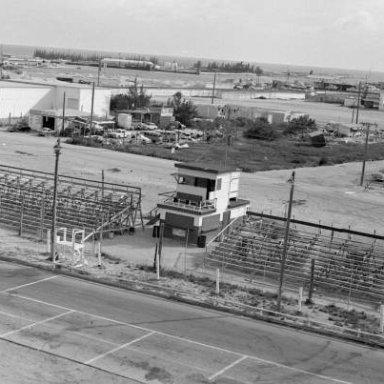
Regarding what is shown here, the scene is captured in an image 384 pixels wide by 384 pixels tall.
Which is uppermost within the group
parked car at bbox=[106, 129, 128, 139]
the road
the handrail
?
the handrail

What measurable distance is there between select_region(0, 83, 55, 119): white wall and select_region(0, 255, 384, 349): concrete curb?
50.6 meters

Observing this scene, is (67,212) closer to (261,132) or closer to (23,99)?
(23,99)

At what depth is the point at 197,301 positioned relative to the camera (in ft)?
67.7

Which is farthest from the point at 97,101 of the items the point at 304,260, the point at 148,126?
the point at 304,260

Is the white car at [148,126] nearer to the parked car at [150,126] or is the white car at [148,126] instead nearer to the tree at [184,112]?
the parked car at [150,126]

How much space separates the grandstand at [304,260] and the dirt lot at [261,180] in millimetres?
8509

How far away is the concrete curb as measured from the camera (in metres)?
18.5

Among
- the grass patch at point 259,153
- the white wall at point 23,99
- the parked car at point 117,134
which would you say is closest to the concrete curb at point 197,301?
the grass patch at point 259,153

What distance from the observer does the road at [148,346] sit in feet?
50.2

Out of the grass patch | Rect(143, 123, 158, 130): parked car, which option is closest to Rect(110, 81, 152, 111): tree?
Rect(143, 123, 158, 130): parked car

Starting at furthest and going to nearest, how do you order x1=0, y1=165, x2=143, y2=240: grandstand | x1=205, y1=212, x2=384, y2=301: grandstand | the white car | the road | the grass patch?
the white car → the grass patch → x1=0, y1=165, x2=143, y2=240: grandstand → x1=205, y1=212, x2=384, y2=301: grandstand → the road

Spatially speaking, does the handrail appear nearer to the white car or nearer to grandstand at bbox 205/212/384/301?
grandstand at bbox 205/212/384/301

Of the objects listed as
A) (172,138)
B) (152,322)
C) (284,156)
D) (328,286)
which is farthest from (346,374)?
(172,138)

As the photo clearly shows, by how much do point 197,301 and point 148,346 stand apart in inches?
155
